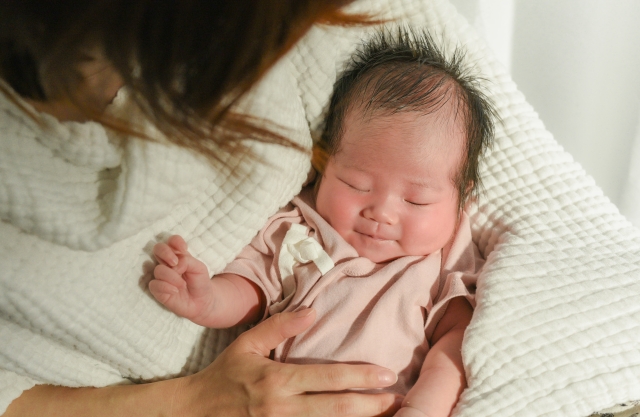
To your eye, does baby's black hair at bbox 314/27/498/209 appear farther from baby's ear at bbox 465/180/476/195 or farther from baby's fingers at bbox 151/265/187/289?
baby's fingers at bbox 151/265/187/289

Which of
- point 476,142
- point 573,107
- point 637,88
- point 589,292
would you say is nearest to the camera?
point 589,292

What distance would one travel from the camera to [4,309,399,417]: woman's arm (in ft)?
2.71

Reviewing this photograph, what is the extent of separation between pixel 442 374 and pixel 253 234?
40 cm

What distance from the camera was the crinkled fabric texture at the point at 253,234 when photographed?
2.36 feet

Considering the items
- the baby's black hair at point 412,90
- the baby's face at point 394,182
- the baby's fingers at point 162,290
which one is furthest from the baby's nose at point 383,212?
the baby's fingers at point 162,290

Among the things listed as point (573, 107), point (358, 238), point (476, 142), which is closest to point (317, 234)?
point (358, 238)

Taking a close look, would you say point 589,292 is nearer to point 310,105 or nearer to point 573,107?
point 310,105

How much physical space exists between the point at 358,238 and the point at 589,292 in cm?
41

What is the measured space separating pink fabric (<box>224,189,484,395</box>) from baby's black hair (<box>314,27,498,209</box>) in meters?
0.14

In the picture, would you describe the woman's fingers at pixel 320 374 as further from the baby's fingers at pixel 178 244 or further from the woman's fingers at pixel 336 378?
the baby's fingers at pixel 178 244

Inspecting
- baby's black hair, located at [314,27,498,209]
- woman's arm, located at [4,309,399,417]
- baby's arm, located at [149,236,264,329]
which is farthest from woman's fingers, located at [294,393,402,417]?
baby's black hair, located at [314,27,498,209]

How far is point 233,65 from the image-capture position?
1.87ft

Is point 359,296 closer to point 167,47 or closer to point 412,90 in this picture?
point 412,90

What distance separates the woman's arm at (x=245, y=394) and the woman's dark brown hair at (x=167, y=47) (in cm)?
40
